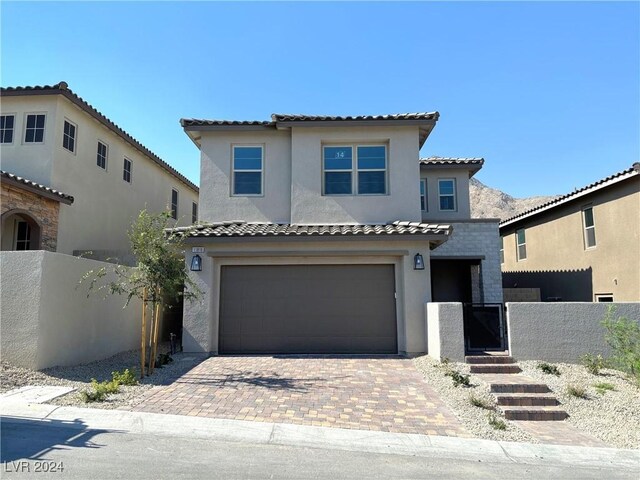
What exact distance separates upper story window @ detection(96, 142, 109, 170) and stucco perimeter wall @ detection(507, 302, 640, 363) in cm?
1464

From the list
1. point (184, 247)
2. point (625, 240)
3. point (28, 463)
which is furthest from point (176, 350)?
point (625, 240)

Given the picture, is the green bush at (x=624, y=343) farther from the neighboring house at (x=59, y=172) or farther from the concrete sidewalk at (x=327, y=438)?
the neighboring house at (x=59, y=172)

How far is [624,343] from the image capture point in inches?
356

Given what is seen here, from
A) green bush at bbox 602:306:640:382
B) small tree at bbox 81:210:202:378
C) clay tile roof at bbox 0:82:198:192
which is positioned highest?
clay tile roof at bbox 0:82:198:192

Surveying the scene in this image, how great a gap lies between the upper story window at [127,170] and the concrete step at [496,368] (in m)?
15.1

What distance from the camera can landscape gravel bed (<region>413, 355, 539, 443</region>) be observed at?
6.21 m

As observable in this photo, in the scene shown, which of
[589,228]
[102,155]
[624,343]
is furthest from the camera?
[102,155]

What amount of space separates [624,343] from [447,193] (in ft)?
29.2

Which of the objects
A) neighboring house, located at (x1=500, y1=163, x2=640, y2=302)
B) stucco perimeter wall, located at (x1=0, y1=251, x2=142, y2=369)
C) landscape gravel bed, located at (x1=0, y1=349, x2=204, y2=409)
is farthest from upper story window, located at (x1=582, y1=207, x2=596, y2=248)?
stucco perimeter wall, located at (x1=0, y1=251, x2=142, y2=369)

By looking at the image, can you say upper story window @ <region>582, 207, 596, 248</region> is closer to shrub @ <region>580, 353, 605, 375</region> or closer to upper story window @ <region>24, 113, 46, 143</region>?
shrub @ <region>580, 353, 605, 375</region>

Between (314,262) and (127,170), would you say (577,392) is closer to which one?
(314,262)

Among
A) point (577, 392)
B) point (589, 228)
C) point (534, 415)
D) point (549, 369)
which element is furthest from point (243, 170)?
point (589, 228)

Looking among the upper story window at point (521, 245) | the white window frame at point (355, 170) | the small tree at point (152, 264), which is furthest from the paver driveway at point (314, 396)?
the upper story window at point (521, 245)

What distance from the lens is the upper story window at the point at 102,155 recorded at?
52.6 feet
